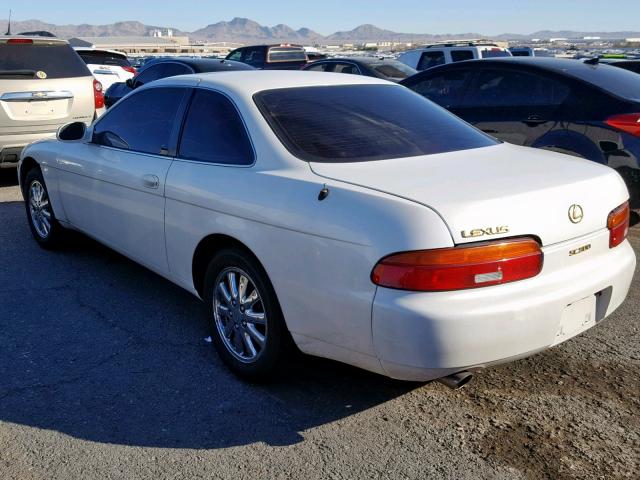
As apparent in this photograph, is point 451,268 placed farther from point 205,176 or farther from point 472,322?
point 205,176

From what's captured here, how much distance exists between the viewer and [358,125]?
402cm

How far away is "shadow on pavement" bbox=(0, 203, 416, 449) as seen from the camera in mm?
3475

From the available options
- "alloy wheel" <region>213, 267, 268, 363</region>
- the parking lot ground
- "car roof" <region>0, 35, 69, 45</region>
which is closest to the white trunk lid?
"car roof" <region>0, 35, 69, 45</region>

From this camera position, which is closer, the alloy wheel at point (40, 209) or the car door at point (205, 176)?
the car door at point (205, 176)

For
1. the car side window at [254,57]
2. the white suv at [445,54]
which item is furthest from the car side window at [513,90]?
the car side window at [254,57]

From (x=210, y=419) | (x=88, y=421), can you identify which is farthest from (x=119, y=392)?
(x=210, y=419)

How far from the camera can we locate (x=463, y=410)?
3600mm

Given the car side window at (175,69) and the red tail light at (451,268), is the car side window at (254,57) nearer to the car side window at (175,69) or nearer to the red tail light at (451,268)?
the car side window at (175,69)

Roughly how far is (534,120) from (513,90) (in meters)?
0.49

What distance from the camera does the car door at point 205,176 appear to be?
3805mm

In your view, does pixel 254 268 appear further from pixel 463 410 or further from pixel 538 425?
pixel 538 425

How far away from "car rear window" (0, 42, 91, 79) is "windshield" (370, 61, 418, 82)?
6.65 meters

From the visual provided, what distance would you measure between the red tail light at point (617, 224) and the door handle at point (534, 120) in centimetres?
307

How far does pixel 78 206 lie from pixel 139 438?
2.64 metres
